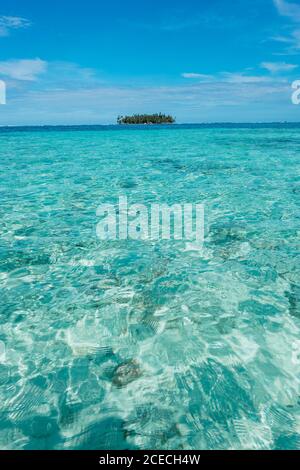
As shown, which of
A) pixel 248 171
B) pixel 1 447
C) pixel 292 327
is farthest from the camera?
pixel 248 171

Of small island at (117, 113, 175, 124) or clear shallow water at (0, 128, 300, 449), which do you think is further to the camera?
small island at (117, 113, 175, 124)

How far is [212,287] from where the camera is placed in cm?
564

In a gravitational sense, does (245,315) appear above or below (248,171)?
below

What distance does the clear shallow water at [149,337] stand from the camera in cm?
321

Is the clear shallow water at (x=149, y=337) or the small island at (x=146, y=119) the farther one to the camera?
the small island at (x=146, y=119)

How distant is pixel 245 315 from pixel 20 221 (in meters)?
6.80

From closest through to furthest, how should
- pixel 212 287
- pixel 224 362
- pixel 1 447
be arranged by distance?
pixel 1 447 < pixel 224 362 < pixel 212 287

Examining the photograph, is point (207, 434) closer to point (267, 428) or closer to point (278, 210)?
point (267, 428)

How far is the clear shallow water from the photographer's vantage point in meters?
3.21

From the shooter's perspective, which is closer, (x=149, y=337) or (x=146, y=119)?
(x=149, y=337)

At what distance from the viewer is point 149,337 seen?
4.45 meters

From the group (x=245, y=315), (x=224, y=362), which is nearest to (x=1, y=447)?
(x=224, y=362)

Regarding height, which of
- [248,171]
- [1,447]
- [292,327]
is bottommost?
[1,447]

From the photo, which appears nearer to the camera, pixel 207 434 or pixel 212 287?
pixel 207 434
